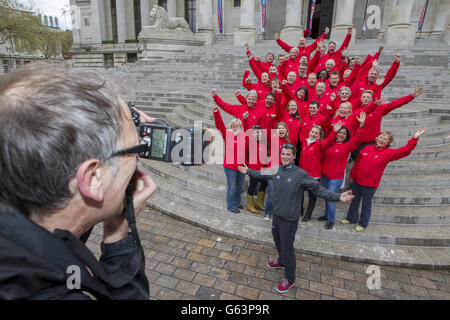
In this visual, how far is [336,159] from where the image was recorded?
4.25m

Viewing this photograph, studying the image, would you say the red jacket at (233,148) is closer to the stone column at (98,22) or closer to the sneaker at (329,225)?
the sneaker at (329,225)

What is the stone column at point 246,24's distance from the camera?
1717cm

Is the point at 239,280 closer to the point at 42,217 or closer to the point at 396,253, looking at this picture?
the point at 396,253

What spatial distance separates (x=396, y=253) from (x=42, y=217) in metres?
4.55

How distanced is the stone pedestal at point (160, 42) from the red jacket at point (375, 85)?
50.2 ft

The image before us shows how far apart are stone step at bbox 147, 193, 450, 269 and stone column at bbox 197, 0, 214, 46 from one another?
18.5 metres

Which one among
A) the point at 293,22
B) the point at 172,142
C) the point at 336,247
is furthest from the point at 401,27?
the point at 172,142

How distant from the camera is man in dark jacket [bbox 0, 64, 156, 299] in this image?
702 millimetres

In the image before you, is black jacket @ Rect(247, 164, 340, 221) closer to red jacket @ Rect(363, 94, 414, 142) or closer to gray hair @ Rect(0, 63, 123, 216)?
red jacket @ Rect(363, 94, 414, 142)

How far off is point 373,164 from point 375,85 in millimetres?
2383

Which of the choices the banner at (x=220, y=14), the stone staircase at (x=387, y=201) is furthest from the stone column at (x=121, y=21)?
the stone staircase at (x=387, y=201)

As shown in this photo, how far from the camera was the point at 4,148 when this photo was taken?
0.70 meters
